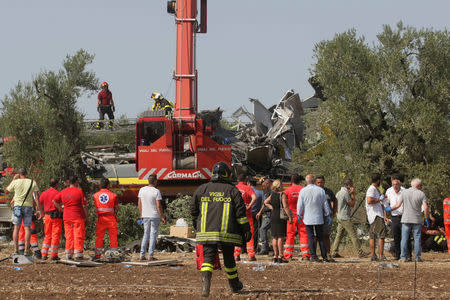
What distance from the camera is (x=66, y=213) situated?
1414 cm

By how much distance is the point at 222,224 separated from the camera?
9281 mm

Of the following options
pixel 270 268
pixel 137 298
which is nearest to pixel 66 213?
pixel 270 268

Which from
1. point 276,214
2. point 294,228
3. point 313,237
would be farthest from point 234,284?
point 294,228

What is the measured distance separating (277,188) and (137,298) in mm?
6286

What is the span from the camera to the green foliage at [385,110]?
67.2 ft

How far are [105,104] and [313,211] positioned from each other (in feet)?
36.3

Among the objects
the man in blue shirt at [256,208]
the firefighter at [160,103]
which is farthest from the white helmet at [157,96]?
the man in blue shirt at [256,208]

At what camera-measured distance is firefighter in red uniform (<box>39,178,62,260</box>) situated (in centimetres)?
1458

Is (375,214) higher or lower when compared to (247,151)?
lower

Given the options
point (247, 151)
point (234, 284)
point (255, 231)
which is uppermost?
point (247, 151)

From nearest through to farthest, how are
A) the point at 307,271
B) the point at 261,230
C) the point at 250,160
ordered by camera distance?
the point at 307,271
the point at 261,230
the point at 250,160

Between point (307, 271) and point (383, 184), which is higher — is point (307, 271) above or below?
below

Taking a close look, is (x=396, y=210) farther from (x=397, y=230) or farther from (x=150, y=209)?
(x=150, y=209)

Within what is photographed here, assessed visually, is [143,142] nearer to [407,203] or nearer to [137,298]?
[407,203]
